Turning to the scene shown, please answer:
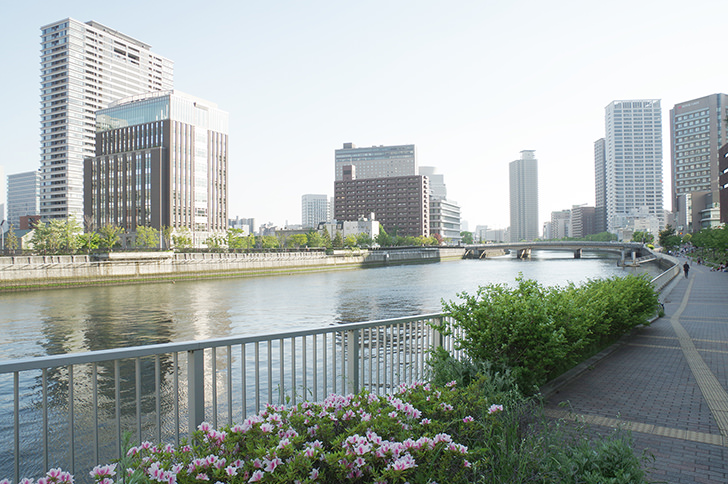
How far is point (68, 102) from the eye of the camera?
133 meters

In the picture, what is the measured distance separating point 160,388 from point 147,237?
94.8m

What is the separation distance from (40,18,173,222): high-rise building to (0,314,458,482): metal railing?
139 metres

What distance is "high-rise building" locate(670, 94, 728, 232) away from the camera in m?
141

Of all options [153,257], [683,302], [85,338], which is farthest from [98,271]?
[683,302]

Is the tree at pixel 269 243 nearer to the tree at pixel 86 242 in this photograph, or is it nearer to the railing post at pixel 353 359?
the tree at pixel 86 242

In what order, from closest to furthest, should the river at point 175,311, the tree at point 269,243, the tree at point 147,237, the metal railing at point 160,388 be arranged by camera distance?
the metal railing at point 160,388 < the river at point 175,311 < the tree at point 147,237 < the tree at point 269,243

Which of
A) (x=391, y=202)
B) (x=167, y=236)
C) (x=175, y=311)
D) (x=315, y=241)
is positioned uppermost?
(x=391, y=202)

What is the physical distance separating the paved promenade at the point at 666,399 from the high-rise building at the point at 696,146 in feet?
494

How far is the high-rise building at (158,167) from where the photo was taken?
103000 mm

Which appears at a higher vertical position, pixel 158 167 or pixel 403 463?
A: pixel 158 167

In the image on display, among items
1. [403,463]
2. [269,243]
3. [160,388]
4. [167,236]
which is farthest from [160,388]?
[269,243]

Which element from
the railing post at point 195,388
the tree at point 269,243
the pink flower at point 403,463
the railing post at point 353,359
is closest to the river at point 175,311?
the railing post at point 353,359

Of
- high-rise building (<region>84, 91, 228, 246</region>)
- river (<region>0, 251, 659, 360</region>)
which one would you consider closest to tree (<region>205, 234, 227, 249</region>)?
high-rise building (<region>84, 91, 228, 246</region>)

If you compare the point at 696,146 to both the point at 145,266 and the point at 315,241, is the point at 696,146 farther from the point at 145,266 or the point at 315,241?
the point at 145,266
